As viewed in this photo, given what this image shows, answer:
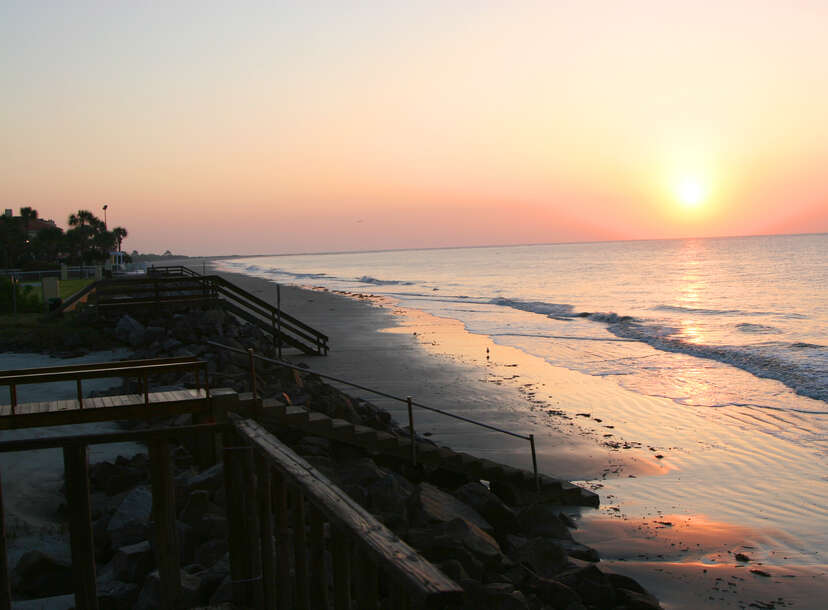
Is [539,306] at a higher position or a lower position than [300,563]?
lower

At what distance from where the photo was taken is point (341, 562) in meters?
2.74

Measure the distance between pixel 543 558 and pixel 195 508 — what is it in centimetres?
365

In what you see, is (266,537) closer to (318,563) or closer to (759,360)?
(318,563)

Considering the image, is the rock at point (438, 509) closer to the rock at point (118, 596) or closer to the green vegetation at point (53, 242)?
the rock at point (118, 596)

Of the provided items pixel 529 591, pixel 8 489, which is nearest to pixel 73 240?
pixel 8 489

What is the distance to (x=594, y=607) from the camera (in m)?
6.69

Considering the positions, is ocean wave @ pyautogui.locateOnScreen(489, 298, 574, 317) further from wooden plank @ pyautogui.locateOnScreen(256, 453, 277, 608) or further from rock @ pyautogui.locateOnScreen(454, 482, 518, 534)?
wooden plank @ pyautogui.locateOnScreen(256, 453, 277, 608)

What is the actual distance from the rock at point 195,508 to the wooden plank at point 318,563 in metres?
4.27

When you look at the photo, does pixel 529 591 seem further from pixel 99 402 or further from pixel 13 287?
pixel 13 287

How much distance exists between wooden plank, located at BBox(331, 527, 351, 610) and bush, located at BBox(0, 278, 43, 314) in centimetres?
3178

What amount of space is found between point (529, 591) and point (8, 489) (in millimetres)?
6985

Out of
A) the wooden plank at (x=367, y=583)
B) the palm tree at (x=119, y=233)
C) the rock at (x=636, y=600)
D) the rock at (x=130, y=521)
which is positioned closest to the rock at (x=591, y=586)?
the rock at (x=636, y=600)

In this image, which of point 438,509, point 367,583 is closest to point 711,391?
point 438,509

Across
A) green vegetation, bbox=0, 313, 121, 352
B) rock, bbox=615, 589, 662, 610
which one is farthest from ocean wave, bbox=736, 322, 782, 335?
rock, bbox=615, 589, 662, 610
